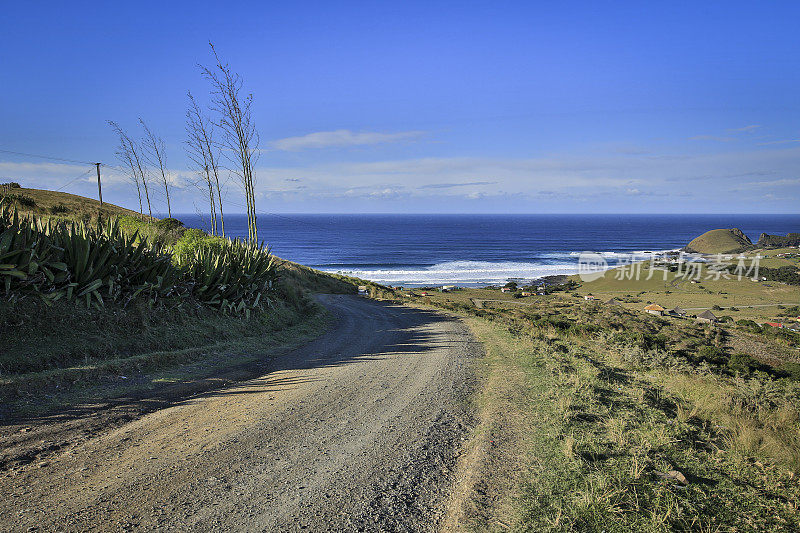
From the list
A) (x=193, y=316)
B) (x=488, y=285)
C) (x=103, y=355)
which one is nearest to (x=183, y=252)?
(x=193, y=316)

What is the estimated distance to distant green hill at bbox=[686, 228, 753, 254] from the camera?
87.8 metres

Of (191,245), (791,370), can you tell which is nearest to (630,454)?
(791,370)

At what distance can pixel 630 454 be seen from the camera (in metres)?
4.77

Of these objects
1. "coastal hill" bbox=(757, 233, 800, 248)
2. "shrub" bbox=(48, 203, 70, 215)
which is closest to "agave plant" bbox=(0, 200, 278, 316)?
"shrub" bbox=(48, 203, 70, 215)

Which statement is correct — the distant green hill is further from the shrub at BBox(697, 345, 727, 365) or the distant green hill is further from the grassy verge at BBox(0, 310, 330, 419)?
the grassy verge at BBox(0, 310, 330, 419)

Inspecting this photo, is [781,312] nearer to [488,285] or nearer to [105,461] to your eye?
[488,285]

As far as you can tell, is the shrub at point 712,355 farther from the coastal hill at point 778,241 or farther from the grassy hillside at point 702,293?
the coastal hill at point 778,241

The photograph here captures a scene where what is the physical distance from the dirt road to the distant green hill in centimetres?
10055

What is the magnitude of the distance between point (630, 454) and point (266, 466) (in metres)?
3.87

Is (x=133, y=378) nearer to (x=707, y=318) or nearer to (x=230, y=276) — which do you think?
(x=230, y=276)

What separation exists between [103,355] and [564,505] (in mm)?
7527

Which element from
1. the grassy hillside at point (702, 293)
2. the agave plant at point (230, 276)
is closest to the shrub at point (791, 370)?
the agave plant at point (230, 276)

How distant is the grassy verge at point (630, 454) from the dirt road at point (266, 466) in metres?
0.56

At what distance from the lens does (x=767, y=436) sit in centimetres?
525
